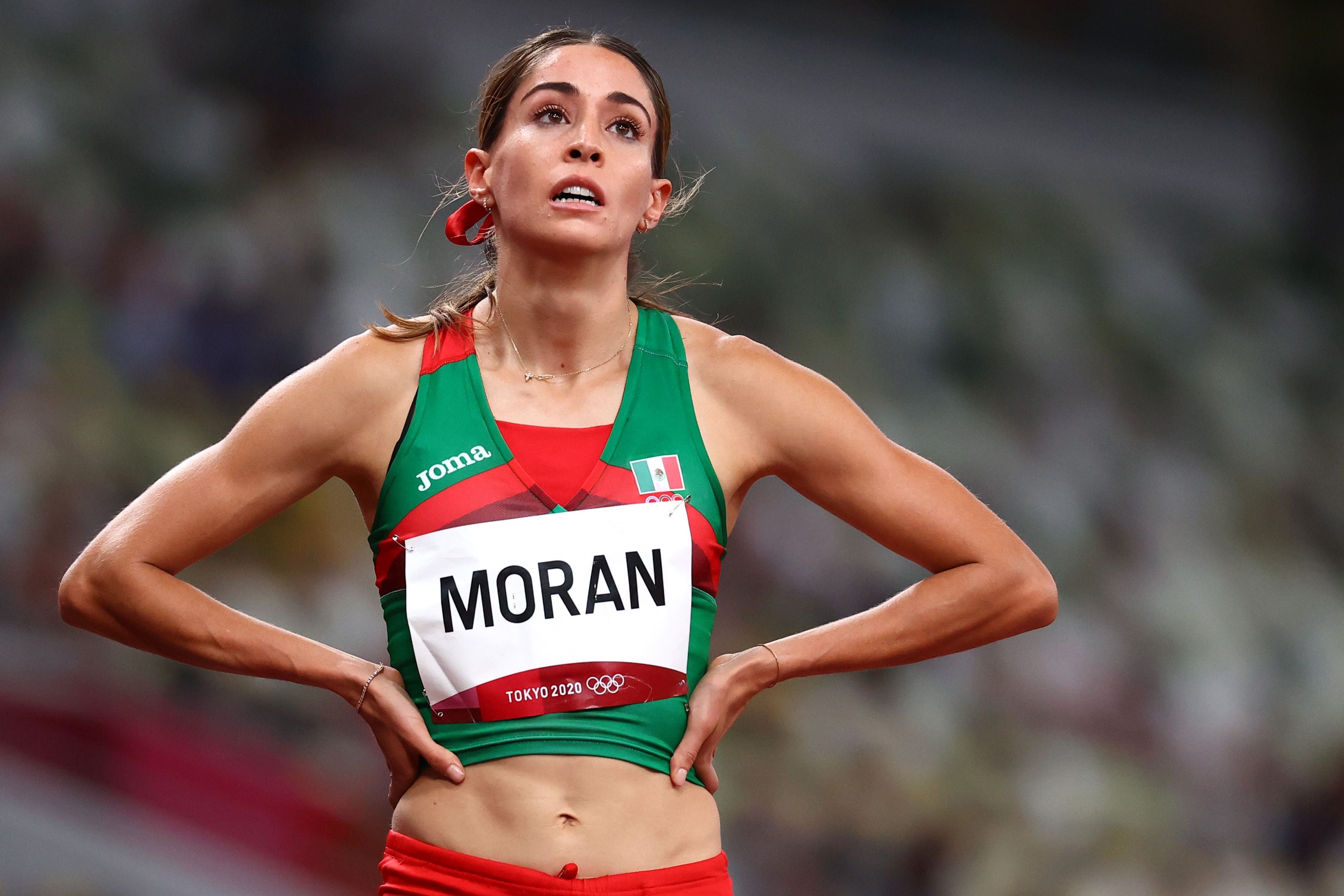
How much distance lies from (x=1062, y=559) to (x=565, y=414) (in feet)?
12.8

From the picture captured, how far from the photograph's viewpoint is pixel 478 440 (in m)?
Answer: 1.72

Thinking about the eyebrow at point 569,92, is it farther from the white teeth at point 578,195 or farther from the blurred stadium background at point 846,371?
the blurred stadium background at point 846,371

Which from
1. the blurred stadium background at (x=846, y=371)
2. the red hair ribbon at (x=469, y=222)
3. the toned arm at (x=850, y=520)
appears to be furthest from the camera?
the blurred stadium background at (x=846, y=371)

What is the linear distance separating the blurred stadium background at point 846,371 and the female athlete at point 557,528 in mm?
2150

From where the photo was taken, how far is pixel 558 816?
1.62m

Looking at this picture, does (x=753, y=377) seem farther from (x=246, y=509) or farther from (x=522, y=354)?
(x=246, y=509)

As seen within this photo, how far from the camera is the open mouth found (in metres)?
1.77

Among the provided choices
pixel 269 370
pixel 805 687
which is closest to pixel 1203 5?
pixel 805 687

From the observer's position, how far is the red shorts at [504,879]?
1592mm

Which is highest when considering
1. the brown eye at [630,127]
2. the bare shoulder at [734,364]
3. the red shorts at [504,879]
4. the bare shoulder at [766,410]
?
the brown eye at [630,127]

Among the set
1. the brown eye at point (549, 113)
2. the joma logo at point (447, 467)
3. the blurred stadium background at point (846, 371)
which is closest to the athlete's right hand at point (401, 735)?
the joma logo at point (447, 467)

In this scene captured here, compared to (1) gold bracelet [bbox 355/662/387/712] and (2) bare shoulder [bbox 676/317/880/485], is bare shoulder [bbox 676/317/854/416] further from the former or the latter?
(1) gold bracelet [bbox 355/662/387/712]

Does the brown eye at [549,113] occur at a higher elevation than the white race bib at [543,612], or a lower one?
higher

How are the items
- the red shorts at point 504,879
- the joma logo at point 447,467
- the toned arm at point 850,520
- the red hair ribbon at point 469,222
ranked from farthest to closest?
the red hair ribbon at point 469,222
the toned arm at point 850,520
the joma logo at point 447,467
the red shorts at point 504,879
